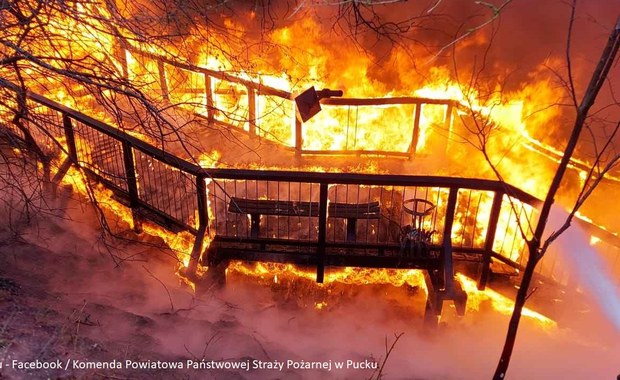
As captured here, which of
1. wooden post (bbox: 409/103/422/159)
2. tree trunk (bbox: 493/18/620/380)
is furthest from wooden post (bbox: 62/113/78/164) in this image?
wooden post (bbox: 409/103/422/159)

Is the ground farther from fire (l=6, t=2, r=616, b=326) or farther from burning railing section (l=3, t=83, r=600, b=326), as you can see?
fire (l=6, t=2, r=616, b=326)

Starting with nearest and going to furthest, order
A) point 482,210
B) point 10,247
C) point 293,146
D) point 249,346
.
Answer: point 249,346 < point 10,247 < point 482,210 < point 293,146

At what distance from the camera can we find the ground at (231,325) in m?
5.02

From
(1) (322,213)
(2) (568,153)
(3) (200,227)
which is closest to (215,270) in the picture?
(3) (200,227)

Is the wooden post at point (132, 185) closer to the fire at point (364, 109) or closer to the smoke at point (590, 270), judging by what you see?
the fire at point (364, 109)

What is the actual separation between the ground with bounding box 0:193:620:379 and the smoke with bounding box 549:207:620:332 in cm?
34

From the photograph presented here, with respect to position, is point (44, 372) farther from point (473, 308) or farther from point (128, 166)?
point (473, 308)

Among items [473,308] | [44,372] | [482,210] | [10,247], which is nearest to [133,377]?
[44,372]

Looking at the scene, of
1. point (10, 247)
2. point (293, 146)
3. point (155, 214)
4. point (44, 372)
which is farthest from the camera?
point (293, 146)

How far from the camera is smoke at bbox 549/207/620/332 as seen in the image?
265 inches

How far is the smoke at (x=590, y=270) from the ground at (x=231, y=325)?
0.34 m

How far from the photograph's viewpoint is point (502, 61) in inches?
520

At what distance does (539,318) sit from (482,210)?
256 centimetres

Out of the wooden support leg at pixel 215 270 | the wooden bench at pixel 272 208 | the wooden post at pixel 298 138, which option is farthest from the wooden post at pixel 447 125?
the wooden support leg at pixel 215 270
